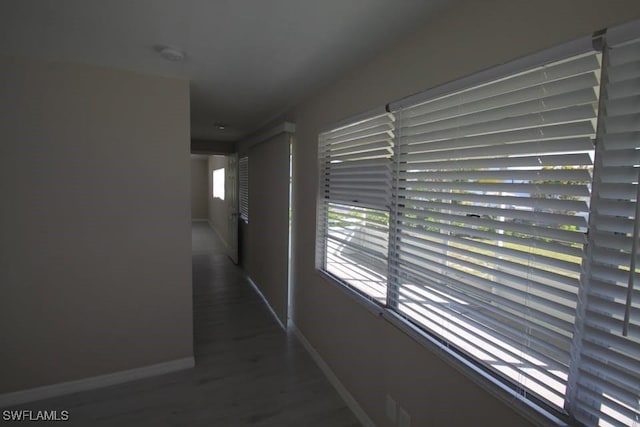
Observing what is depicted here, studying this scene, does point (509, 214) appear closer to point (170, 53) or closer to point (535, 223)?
point (535, 223)

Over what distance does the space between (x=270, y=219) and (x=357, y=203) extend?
5.79 ft

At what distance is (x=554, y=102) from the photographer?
97cm

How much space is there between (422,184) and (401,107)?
0.44m

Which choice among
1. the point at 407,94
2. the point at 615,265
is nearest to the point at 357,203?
the point at 407,94

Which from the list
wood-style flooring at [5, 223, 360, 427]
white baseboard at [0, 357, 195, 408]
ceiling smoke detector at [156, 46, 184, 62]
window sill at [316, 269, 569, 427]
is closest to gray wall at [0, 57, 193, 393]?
white baseboard at [0, 357, 195, 408]

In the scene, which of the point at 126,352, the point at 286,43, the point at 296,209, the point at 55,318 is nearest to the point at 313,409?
the point at 126,352

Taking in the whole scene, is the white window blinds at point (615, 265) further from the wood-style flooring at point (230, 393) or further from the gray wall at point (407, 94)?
the wood-style flooring at point (230, 393)

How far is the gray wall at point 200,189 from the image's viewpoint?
11369 mm

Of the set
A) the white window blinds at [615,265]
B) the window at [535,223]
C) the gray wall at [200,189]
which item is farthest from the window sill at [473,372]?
the gray wall at [200,189]

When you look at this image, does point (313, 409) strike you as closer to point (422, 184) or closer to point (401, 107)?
point (422, 184)

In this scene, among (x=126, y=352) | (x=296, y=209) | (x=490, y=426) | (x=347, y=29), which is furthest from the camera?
(x=296, y=209)

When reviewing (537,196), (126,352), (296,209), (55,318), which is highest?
(537,196)

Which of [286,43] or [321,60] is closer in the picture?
[286,43]

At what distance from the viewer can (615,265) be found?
0.84m
